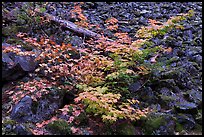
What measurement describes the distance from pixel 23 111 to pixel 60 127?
82cm

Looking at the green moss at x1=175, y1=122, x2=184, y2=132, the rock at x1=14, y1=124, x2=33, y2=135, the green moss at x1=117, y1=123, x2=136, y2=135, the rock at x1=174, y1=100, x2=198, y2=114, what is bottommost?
the green moss at x1=117, y1=123, x2=136, y2=135

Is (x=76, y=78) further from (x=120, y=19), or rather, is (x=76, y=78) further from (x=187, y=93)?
(x=120, y=19)

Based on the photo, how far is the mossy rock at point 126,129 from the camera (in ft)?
13.5

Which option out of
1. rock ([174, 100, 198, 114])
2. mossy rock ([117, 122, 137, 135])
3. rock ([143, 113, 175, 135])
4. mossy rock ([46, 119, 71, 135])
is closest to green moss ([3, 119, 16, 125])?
mossy rock ([46, 119, 71, 135])

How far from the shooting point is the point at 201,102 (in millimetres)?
4641

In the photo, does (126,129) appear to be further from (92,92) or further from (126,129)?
(92,92)

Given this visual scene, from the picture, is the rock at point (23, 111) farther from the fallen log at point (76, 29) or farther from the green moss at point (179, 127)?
the fallen log at point (76, 29)

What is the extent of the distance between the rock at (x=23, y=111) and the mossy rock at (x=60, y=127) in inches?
19.4

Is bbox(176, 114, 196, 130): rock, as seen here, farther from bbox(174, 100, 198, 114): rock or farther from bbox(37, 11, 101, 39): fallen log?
bbox(37, 11, 101, 39): fallen log

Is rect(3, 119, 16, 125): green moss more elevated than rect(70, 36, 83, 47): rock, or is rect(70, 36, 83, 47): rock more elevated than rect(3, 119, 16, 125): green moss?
rect(70, 36, 83, 47): rock

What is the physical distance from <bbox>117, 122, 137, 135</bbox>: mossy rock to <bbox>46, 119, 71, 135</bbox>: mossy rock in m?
0.91

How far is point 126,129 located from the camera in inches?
163

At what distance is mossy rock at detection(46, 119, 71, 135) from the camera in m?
4.01

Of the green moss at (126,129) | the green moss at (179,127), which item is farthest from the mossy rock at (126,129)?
the green moss at (179,127)
